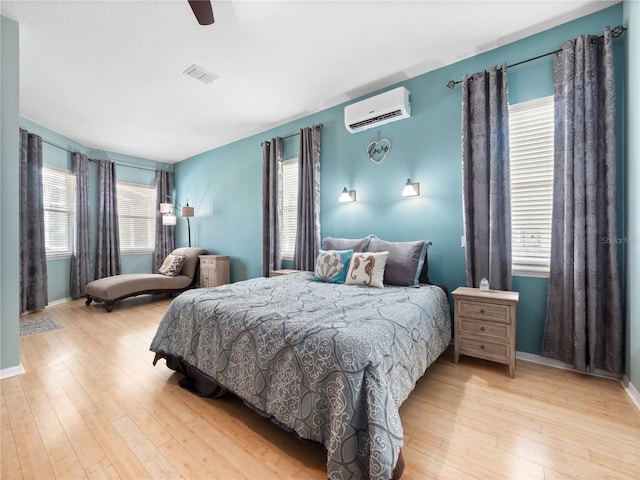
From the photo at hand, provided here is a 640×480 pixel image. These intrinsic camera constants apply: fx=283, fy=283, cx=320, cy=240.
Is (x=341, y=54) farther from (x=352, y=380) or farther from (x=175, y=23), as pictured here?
(x=352, y=380)

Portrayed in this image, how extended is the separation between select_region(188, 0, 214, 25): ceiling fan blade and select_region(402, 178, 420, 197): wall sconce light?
2.24 m

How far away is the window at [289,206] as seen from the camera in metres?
4.40

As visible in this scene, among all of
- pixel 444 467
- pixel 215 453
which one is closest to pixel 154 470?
pixel 215 453

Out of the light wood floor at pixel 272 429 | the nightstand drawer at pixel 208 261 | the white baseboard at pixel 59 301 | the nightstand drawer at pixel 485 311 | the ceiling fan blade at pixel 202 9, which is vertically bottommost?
the light wood floor at pixel 272 429

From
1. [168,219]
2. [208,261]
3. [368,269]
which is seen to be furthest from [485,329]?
[168,219]

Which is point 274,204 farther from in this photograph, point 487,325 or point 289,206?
point 487,325

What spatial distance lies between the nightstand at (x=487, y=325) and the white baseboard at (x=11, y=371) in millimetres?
3660

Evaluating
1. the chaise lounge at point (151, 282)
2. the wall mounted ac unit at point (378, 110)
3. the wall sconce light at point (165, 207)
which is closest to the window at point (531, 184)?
the wall mounted ac unit at point (378, 110)

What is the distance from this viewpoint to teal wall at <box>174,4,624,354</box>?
2479 millimetres

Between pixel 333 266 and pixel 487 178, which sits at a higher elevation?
pixel 487 178

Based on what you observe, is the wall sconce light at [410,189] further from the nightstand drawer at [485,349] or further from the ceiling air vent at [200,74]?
the ceiling air vent at [200,74]

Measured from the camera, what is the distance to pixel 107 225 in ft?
17.9

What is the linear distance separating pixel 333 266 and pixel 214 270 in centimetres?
287

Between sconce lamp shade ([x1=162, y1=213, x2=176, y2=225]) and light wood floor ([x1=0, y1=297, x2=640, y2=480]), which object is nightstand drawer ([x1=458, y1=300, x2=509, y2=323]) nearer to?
light wood floor ([x1=0, y1=297, x2=640, y2=480])
